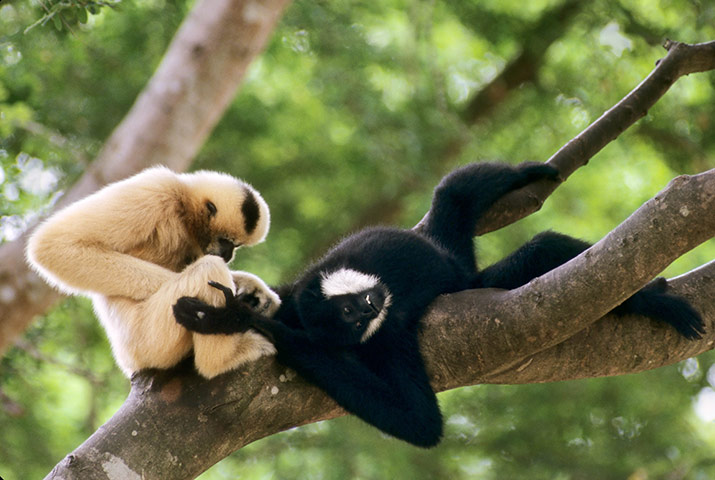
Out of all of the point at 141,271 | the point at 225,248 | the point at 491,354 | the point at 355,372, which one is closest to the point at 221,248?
the point at 225,248

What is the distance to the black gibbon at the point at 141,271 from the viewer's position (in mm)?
2721

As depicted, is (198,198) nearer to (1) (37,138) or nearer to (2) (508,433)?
(1) (37,138)

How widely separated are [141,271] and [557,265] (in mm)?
1784

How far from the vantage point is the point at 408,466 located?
6875 mm

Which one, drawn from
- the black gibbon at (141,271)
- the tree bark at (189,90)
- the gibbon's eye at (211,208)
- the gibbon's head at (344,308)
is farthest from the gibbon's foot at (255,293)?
the tree bark at (189,90)

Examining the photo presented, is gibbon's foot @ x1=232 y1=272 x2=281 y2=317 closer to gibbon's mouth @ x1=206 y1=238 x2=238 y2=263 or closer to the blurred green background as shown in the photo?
gibbon's mouth @ x1=206 y1=238 x2=238 y2=263

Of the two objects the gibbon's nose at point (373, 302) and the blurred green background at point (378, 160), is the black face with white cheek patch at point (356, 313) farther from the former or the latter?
the blurred green background at point (378, 160)

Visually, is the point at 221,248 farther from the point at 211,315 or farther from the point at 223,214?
the point at 211,315

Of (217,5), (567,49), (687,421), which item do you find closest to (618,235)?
(217,5)

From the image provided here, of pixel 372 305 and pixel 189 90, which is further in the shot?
pixel 189 90

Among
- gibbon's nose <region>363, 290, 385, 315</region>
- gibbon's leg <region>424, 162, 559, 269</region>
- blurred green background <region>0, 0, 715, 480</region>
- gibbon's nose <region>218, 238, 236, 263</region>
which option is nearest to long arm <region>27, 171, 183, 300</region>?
gibbon's nose <region>218, 238, 236, 263</region>

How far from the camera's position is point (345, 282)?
10.2 feet

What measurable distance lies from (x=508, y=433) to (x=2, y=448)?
4652 millimetres

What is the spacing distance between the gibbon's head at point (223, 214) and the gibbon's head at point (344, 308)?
543 millimetres
